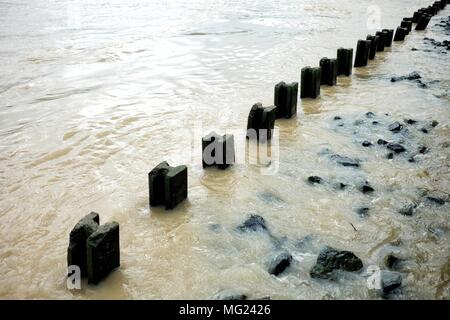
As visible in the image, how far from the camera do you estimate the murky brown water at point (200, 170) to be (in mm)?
2883

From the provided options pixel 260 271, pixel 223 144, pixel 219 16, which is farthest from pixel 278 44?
pixel 260 271

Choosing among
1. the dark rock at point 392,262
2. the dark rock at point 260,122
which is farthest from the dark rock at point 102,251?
the dark rock at point 260,122

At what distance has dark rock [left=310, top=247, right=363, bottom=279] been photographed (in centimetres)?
286

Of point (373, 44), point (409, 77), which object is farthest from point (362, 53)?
point (409, 77)

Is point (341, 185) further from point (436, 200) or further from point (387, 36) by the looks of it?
point (387, 36)

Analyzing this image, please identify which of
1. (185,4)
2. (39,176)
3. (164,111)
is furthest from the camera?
(185,4)

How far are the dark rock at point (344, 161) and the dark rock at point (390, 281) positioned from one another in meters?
1.79

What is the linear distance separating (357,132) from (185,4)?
15.3 metres

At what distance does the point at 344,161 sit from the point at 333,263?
1.85m

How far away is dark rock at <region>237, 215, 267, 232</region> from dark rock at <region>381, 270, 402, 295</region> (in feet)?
3.32

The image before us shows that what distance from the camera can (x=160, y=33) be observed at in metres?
11.7

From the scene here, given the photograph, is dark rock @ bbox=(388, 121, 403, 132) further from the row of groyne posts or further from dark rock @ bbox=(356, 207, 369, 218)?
dark rock @ bbox=(356, 207, 369, 218)

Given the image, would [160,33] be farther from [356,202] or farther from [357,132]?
[356,202]

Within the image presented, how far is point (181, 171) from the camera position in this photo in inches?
139
